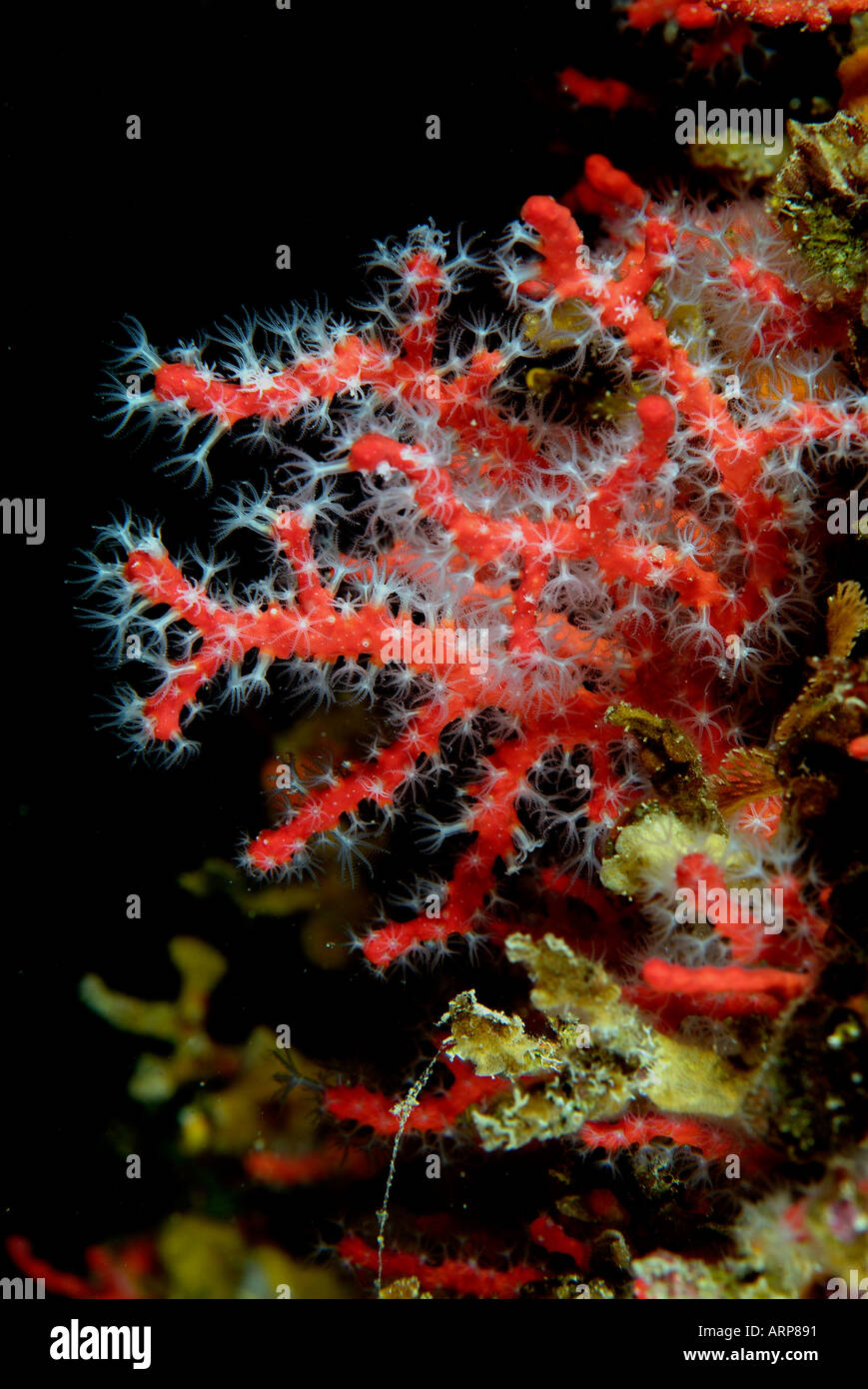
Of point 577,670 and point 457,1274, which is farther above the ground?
point 577,670

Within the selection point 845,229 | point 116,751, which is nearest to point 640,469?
point 845,229

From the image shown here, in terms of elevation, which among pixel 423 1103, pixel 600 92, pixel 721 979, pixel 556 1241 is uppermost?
pixel 600 92

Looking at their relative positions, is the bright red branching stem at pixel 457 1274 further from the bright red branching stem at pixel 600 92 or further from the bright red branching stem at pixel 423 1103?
the bright red branching stem at pixel 600 92

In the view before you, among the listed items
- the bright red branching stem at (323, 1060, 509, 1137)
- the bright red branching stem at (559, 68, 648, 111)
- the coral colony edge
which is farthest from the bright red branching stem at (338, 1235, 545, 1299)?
the bright red branching stem at (559, 68, 648, 111)

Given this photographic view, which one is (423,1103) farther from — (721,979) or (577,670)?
(577,670)

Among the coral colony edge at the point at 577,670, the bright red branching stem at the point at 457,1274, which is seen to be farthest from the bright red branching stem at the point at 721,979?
the bright red branching stem at the point at 457,1274

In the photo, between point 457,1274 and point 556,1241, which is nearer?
point 556,1241

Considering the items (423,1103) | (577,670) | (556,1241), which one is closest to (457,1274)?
(556,1241)
